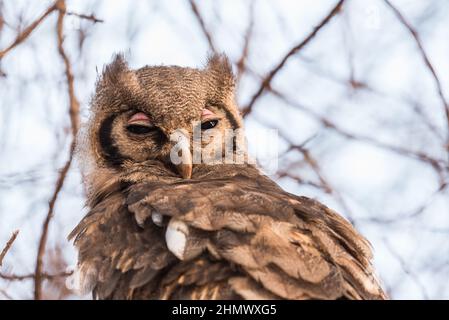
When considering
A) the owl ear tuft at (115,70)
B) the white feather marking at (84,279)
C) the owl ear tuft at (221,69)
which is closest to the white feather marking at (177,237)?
the white feather marking at (84,279)

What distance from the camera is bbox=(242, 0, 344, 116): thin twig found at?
4848 millimetres

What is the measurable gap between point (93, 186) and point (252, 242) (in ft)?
5.58

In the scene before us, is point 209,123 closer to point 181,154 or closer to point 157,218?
point 181,154

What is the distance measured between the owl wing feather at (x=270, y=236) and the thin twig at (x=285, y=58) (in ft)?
4.56

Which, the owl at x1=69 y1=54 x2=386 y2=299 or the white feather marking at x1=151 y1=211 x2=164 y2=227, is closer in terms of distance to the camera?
the owl at x1=69 y1=54 x2=386 y2=299

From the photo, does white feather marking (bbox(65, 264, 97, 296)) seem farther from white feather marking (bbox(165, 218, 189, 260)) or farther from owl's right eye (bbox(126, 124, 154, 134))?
owl's right eye (bbox(126, 124, 154, 134))

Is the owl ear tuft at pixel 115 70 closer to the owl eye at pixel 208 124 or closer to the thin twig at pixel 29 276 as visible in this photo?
the owl eye at pixel 208 124

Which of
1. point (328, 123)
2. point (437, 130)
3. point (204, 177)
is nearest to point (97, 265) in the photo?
point (204, 177)

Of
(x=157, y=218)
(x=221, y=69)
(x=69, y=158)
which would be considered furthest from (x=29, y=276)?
(x=221, y=69)

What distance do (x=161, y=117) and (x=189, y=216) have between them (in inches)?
49.7

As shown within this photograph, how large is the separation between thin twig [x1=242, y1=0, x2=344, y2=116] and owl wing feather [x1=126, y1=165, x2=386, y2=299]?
139cm

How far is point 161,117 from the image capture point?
4.32 m

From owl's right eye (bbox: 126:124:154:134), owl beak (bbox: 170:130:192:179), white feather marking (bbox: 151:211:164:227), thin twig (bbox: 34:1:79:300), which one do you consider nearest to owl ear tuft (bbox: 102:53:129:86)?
thin twig (bbox: 34:1:79:300)
